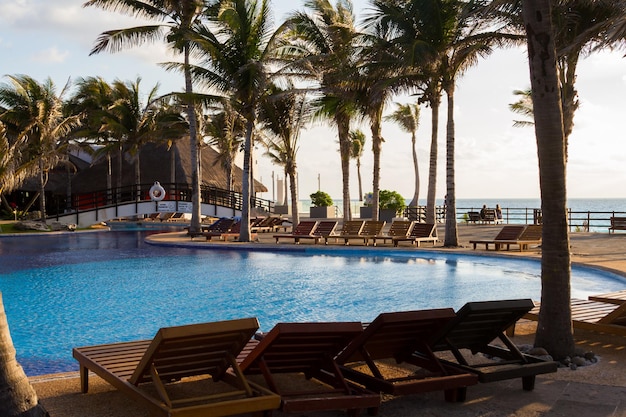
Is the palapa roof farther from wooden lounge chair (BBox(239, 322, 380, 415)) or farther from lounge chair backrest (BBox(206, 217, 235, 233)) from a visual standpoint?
wooden lounge chair (BBox(239, 322, 380, 415))

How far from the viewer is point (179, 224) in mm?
37938

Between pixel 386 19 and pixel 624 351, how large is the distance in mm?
14624

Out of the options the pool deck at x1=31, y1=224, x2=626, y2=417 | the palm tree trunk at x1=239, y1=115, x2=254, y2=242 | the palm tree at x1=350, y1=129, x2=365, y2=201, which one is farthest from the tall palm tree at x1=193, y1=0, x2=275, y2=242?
the palm tree at x1=350, y1=129, x2=365, y2=201

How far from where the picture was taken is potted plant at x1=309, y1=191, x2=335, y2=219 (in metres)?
40.3

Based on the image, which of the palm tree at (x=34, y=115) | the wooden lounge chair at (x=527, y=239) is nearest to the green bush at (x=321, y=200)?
the palm tree at (x=34, y=115)

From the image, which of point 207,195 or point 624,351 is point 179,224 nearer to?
point 207,195

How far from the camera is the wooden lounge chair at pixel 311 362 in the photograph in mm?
3900

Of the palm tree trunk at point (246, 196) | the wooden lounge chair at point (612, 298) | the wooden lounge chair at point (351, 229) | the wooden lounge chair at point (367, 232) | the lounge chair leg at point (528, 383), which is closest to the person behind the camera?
the lounge chair leg at point (528, 383)

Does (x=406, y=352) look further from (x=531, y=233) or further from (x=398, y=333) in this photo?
(x=531, y=233)

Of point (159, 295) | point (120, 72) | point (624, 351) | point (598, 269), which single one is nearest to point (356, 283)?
point (159, 295)

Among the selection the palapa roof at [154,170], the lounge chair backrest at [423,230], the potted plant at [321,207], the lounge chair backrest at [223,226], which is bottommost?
the lounge chair backrest at [423,230]

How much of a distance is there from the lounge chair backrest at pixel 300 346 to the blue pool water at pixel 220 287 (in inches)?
150

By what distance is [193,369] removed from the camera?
414 centimetres

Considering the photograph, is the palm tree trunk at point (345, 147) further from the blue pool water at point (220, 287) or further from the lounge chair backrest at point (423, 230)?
the blue pool water at point (220, 287)
